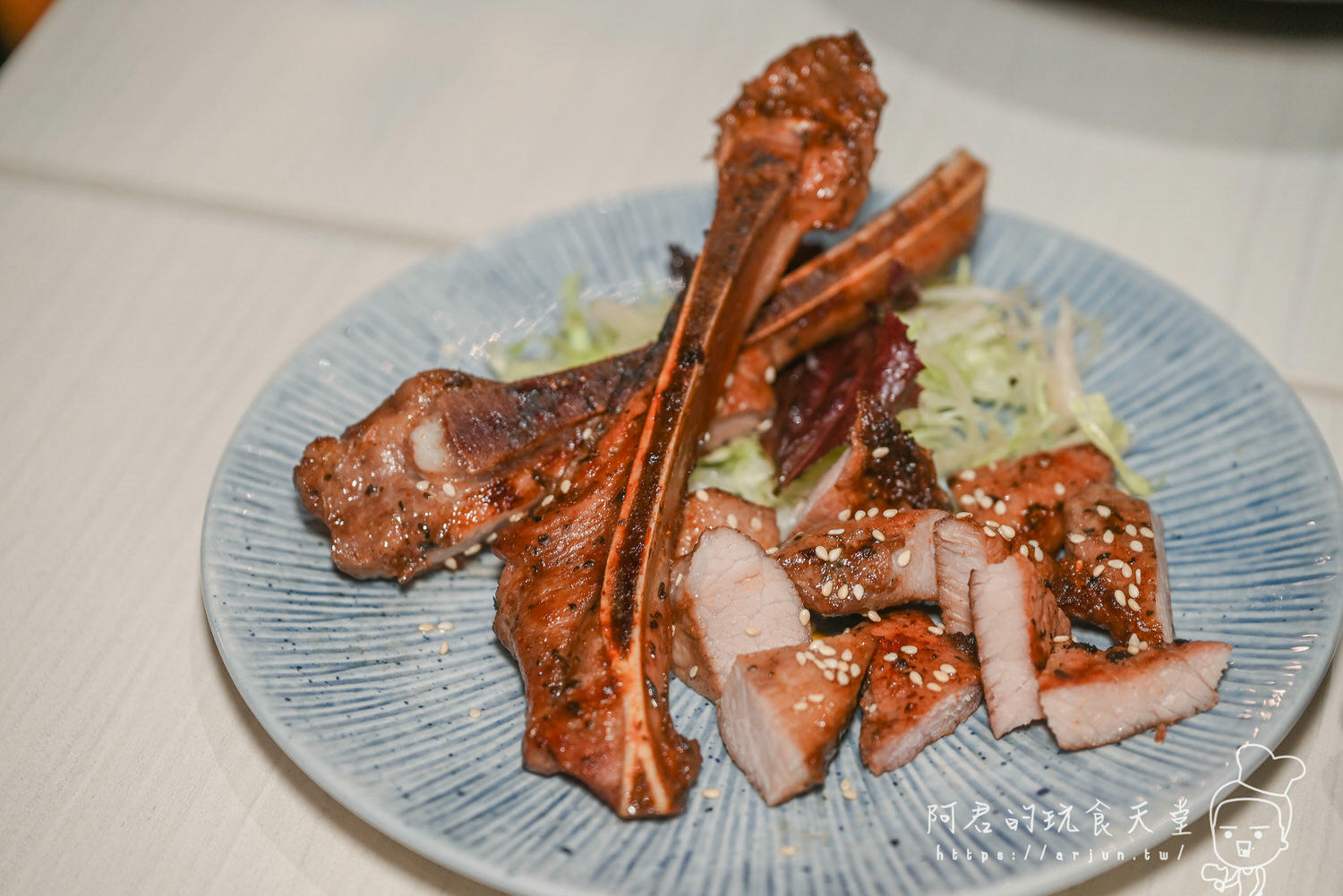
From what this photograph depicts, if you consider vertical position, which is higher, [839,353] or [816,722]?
[839,353]

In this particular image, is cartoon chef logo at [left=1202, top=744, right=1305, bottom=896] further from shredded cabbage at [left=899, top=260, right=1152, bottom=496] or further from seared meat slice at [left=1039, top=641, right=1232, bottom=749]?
shredded cabbage at [left=899, top=260, right=1152, bottom=496]

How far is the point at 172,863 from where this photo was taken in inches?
94.1

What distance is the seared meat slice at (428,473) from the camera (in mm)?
2705

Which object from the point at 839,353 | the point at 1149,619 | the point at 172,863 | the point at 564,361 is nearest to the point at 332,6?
the point at 564,361

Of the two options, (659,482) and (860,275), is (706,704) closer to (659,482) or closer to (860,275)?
(659,482)

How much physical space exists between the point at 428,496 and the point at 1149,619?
1.82 m

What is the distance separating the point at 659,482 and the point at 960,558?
0.76 m

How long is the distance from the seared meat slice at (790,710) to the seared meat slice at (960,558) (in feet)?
0.87

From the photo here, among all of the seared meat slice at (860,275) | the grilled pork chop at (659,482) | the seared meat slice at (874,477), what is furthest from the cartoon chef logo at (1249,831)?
the seared meat slice at (860,275)

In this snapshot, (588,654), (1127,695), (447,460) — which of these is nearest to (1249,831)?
(1127,695)

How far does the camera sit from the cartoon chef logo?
2.30 metres

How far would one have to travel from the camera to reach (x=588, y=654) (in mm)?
2311

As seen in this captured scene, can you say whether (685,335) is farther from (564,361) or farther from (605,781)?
(605,781)

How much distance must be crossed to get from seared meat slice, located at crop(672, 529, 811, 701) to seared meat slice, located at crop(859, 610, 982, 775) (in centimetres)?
21
